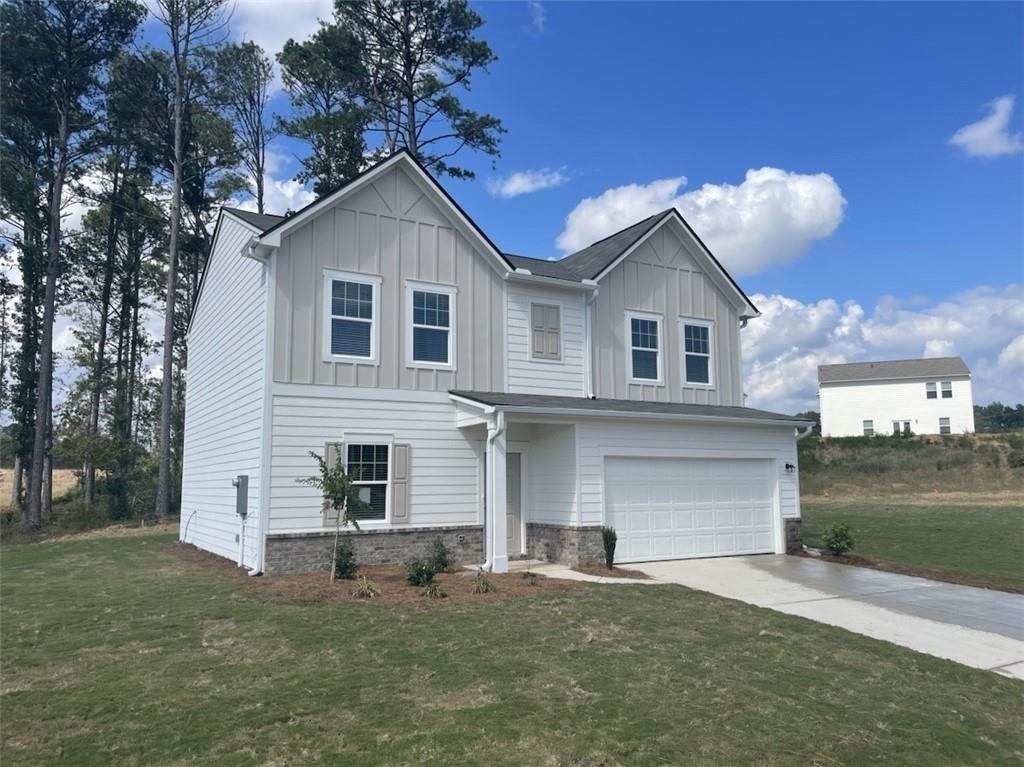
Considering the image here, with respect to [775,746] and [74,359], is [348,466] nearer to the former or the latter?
[775,746]

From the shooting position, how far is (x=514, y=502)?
14.5 meters

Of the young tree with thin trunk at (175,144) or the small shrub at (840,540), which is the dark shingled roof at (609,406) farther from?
the young tree with thin trunk at (175,144)

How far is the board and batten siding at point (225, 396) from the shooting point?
1287 centimetres

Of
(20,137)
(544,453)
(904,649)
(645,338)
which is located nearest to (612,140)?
(645,338)

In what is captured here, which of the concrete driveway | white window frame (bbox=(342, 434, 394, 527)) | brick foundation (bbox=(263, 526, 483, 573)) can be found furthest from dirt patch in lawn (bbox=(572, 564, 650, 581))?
white window frame (bbox=(342, 434, 394, 527))

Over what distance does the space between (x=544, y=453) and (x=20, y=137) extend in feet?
80.6

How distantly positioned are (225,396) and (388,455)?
453cm

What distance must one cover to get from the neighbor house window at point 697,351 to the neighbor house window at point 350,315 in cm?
795

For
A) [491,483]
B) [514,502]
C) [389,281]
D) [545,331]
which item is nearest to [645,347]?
[545,331]

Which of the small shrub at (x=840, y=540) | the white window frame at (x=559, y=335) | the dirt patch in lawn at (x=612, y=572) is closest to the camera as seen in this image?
the dirt patch in lawn at (x=612, y=572)

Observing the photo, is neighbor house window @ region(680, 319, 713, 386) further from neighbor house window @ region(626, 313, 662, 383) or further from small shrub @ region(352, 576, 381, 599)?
small shrub @ region(352, 576, 381, 599)

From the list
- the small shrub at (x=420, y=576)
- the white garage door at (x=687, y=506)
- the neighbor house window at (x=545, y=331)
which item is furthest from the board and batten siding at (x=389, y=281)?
the small shrub at (x=420, y=576)

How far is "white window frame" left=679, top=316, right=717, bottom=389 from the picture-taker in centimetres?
1730

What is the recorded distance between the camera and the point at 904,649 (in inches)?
308
